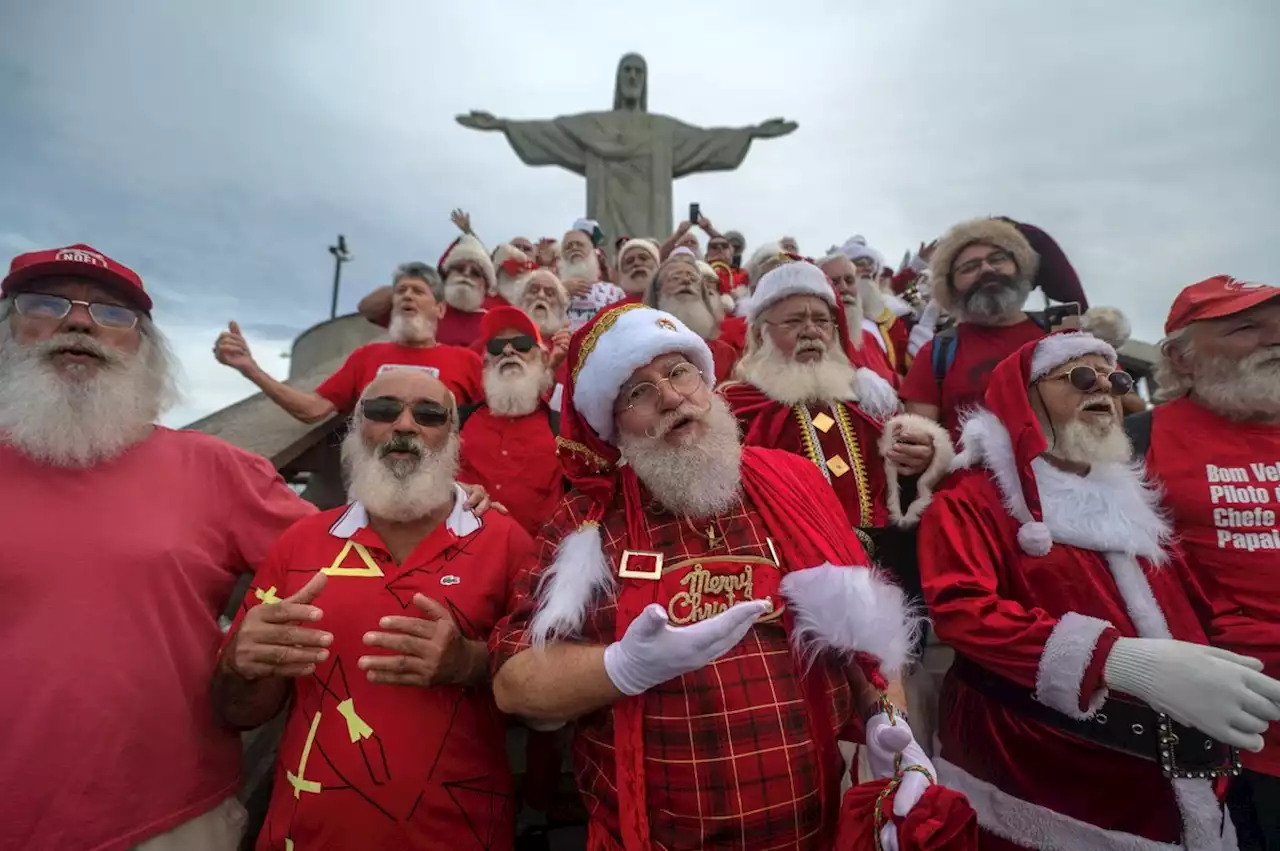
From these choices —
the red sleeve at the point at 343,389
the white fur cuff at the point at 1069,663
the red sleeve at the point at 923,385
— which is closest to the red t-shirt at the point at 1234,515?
the white fur cuff at the point at 1069,663

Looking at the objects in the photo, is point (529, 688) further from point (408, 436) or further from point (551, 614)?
point (408, 436)

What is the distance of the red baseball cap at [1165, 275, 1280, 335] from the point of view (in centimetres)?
227

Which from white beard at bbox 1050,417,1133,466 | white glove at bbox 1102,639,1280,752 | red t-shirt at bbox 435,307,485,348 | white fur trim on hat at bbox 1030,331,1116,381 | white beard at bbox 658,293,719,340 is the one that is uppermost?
red t-shirt at bbox 435,307,485,348

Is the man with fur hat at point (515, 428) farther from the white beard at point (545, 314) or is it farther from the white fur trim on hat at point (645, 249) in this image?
A: the white fur trim on hat at point (645, 249)

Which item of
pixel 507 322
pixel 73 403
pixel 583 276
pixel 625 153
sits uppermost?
pixel 625 153

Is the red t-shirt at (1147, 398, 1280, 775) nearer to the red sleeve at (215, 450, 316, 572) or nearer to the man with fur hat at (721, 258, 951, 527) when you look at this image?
the man with fur hat at (721, 258, 951, 527)

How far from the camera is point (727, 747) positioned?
1492 millimetres

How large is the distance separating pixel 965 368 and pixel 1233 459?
46.5 inches

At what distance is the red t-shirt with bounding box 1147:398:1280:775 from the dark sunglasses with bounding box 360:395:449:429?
8.70 feet

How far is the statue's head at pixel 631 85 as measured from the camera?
13797 millimetres

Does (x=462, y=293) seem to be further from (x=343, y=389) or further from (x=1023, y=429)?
(x=1023, y=429)

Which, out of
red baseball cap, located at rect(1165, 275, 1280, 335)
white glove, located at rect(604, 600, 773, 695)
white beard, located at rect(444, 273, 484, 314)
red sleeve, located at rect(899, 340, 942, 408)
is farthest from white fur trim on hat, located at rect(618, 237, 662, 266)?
white glove, located at rect(604, 600, 773, 695)

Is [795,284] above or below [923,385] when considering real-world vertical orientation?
above

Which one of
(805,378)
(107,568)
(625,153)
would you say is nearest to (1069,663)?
(805,378)
